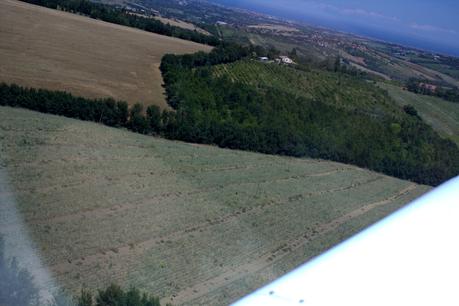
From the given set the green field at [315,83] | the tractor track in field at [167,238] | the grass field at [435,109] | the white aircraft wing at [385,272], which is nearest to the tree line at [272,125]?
the grass field at [435,109]

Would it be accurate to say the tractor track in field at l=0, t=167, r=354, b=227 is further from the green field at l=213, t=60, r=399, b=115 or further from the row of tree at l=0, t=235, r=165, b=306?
the green field at l=213, t=60, r=399, b=115

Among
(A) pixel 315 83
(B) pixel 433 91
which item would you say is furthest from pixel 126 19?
(B) pixel 433 91

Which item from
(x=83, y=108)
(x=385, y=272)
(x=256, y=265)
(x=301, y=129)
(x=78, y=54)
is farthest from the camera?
(x=78, y=54)

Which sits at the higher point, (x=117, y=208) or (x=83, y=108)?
(x=117, y=208)

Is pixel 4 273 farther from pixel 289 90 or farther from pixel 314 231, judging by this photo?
pixel 289 90

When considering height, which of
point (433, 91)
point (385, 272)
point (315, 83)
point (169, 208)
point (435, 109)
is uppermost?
point (385, 272)

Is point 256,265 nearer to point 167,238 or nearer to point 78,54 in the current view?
point 167,238
